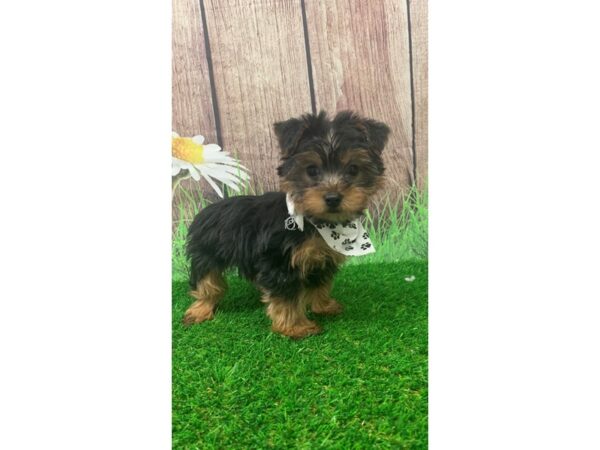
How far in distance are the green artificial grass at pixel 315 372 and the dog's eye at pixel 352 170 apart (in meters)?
1.04

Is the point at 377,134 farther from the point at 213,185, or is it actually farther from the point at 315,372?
the point at 315,372

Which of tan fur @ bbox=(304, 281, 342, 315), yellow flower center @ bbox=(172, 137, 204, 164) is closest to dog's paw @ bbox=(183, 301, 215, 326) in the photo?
tan fur @ bbox=(304, 281, 342, 315)

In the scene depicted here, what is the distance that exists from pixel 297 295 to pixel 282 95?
143 centimetres

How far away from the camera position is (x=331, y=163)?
10.9 ft

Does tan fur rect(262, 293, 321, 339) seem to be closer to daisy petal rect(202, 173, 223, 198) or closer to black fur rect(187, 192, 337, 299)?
black fur rect(187, 192, 337, 299)

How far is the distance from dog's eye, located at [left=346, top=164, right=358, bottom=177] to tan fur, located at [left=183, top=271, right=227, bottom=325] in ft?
4.32

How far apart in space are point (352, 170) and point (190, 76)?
1.33m

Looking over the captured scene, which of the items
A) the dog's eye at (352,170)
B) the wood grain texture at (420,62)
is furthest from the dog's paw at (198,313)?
the wood grain texture at (420,62)

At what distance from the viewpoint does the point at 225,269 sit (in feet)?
12.8

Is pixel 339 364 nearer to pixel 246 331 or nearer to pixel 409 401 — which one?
pixel 409 401

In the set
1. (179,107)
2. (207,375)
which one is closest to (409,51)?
(179,107)

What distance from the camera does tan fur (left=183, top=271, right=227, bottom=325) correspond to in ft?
12.4

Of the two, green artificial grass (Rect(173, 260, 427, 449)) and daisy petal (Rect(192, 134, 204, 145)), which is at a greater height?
daisy petal (Rect(192, 134, 204, 145))

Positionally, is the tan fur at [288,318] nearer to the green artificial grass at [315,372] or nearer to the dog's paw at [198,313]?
the green artificial grass at [315,372]
